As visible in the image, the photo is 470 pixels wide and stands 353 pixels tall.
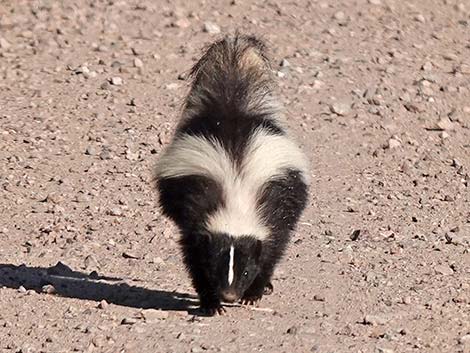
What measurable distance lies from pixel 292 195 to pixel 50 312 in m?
1.93

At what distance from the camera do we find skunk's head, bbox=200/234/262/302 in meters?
10.1

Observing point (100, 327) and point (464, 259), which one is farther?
point (464, 259)

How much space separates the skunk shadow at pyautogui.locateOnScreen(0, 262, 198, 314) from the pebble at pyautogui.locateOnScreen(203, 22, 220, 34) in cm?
717

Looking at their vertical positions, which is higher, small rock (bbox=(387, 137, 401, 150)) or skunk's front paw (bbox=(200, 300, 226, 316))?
skunk's front paw (bbox=(200, 300, 226, 316))

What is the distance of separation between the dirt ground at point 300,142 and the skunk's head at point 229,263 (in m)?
0.25

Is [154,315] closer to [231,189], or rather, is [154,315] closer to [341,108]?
[231,189]

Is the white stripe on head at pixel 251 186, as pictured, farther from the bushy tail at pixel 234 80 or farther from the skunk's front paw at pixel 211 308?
the skunk's front paw at pixel 211 308

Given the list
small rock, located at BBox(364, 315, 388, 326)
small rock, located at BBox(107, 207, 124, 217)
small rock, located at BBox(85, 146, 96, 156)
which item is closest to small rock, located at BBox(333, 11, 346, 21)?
small rock, located at BBox(85, 146, 96, 156)

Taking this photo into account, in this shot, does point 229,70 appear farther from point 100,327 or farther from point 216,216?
point 100,327

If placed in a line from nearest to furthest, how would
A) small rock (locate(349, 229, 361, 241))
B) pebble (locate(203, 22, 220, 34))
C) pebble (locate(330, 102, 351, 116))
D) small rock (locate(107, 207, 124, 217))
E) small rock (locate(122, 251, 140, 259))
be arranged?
1. small rock (locate(122, 251, 140, 259))
2. small rock (locate(349, 229, 361, 241))
3. small rock (locate(107, 207, 124, 217))
4. pebble (locate(330, 102, 351, 116))
5. pebble (locate(203, 22, 220, 34))

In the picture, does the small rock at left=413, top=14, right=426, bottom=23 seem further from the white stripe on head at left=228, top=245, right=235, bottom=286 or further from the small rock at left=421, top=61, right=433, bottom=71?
the white stripe on head at left=228, top=245, right=235, bottom=286

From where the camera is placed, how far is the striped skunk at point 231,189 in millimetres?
10203

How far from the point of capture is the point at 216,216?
10.2 m

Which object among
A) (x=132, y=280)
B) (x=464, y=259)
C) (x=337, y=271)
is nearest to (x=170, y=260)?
(x=132, y=280)
